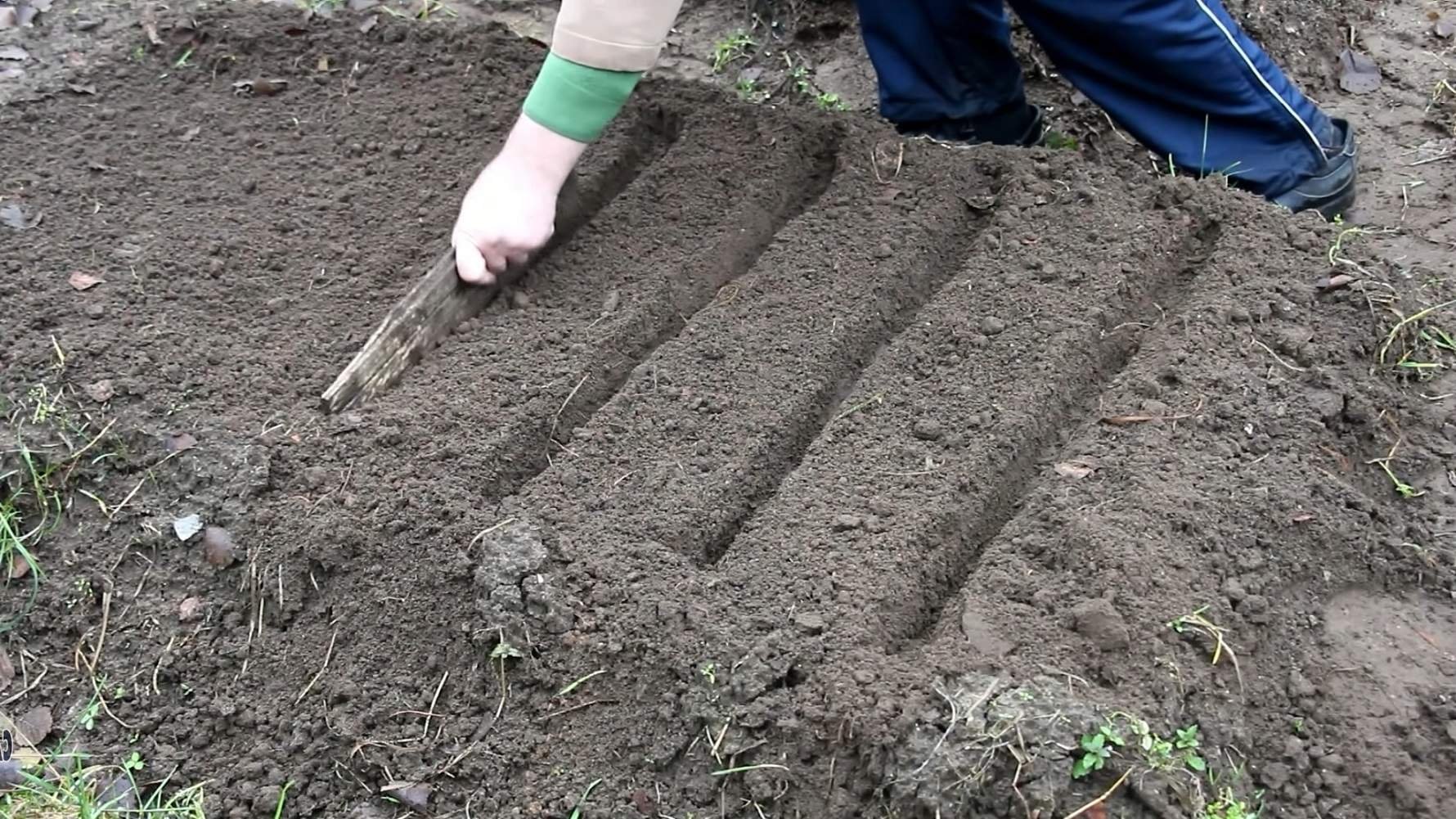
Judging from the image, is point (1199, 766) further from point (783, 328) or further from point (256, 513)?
point (256, 513)

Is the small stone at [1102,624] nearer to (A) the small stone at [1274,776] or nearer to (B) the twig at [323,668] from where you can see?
(A) the small stone at [1274,776]

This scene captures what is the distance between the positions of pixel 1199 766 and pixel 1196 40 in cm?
158

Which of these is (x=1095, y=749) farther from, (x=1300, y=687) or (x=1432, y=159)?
(x=1432, y=159)

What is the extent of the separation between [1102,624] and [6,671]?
1798mm

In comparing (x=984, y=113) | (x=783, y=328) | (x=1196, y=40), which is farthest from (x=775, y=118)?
(x=1196, y=40)

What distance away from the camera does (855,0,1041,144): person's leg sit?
278 cm

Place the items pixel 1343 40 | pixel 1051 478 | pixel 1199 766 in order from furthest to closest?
pixel 1343 40 < pixel 1051 478 < pixel 1199 766

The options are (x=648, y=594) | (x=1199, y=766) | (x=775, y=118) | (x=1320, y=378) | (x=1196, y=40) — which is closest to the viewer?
(x=1199, y=766)

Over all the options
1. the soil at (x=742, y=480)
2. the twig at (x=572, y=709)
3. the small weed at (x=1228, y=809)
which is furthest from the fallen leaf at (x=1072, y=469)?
the twig at (x=572, y=709)

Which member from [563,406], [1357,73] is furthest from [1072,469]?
[1357,73]

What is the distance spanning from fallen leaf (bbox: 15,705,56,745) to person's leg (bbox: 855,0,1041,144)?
216cm

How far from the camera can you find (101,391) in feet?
7.58

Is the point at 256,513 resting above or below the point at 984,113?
below

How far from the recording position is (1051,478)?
2.04 meters
